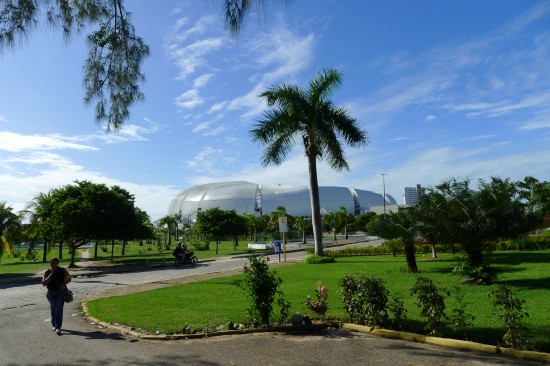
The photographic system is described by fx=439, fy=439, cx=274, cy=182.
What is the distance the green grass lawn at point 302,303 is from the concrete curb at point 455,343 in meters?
0.41

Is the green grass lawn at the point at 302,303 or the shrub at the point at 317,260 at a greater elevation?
the shrub at the point at 317,260

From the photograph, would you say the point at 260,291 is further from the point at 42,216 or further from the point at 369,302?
the point at 42,216

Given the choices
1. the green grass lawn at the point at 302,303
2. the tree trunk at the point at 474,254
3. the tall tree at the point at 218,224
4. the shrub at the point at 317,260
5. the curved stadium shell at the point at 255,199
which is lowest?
the green grass lawn at the point at 302,303

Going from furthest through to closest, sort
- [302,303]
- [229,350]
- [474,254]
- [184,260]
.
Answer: [184,260], [474,254], [302,303], [229,350]

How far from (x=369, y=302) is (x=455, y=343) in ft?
5.44

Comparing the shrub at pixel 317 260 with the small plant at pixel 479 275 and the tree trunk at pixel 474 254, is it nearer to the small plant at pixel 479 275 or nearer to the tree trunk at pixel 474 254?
the tree trunk at pixel 474 254

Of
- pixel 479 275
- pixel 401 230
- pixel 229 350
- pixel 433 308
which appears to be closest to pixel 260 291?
pixel 229 350

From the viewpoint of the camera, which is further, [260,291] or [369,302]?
[260,291]

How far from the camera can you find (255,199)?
14350 centimetres

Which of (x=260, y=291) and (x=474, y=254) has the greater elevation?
(x=474, y=254)

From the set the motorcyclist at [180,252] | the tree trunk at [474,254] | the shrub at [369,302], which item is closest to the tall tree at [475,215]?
the tree trunk at [474,254]

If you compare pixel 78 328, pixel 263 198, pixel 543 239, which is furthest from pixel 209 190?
pixel 78 328

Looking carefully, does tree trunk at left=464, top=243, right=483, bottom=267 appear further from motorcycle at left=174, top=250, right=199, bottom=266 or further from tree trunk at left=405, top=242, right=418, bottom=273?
motorcycle at left=174, top=250, right=199, bottom=266

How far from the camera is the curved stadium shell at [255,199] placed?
14238cm
